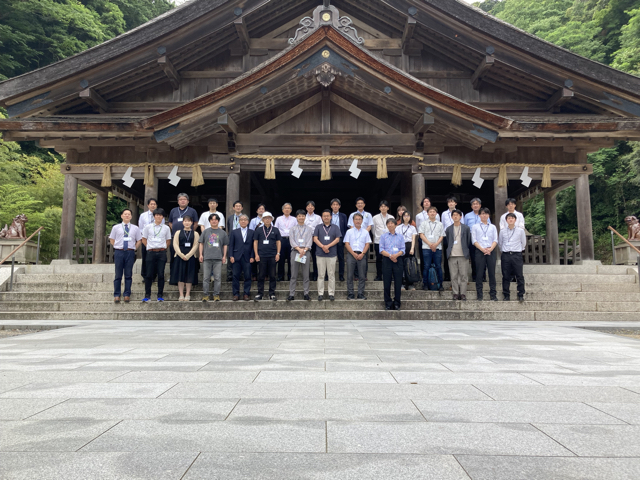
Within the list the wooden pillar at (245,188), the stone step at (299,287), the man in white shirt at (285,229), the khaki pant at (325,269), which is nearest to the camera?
the khaki pant at (325,269)

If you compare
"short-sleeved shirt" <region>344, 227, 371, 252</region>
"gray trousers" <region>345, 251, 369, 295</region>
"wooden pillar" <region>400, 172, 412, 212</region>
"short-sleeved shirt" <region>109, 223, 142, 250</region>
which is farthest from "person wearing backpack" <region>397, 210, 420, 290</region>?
"short-sleeved shirt" <region>109, 223, 142, 250</region>

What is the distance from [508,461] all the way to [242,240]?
7.34 metres

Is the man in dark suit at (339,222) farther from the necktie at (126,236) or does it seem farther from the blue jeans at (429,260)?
the necktie at (126,236)

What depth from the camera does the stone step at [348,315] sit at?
25.3 ft

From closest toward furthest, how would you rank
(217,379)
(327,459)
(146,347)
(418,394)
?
(327,459) → (418,394) → (217,379) → (146,347)

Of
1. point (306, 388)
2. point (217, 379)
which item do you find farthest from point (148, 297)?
point (306, 388)

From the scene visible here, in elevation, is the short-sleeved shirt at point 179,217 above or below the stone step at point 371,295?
above

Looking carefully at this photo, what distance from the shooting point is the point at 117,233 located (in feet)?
27.5

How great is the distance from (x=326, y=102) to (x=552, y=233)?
8709mm

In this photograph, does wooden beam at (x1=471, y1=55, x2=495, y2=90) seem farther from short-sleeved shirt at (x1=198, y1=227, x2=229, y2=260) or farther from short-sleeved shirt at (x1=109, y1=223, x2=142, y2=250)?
short-sleeved shirt at (x1=109, y1=223, x2=142, y2=250)

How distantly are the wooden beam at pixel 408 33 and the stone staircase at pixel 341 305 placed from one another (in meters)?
7.23

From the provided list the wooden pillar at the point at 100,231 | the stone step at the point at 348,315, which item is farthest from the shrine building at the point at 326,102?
the stone step at the point at 348,315

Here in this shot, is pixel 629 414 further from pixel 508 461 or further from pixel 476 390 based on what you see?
pixel 508 461

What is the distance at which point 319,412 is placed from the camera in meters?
2.29
